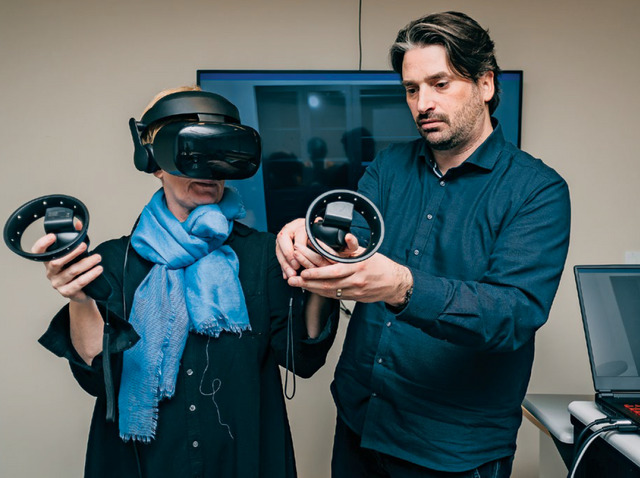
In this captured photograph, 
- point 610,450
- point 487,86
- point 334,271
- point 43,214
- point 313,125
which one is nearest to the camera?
point 334,271

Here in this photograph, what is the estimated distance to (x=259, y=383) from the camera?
3.63 feet

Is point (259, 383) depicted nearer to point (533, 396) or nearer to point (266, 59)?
point (533, 396)

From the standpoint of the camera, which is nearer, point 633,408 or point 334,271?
point 334,271

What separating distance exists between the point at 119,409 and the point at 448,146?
872 mm

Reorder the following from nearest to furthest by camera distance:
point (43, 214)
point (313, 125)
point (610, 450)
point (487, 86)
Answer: point (43, 214), point (610, 450), point (487, 86), point (313, 125)

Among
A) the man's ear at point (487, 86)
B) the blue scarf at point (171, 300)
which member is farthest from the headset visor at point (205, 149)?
the man's ear at point (487, 86)

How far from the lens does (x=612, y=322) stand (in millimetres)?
1286

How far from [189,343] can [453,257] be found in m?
0.58

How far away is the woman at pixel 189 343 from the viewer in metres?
1.05

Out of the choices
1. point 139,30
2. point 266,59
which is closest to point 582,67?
point 266,59

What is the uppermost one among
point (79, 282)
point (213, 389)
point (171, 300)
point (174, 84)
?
point (174, 84)

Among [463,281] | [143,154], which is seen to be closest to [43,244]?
[143,154]

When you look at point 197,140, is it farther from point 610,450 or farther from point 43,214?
point 610,450

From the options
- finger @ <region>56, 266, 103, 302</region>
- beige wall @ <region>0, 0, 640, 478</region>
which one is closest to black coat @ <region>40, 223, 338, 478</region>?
finger @ <region>56, 266, 103, 302</region>
